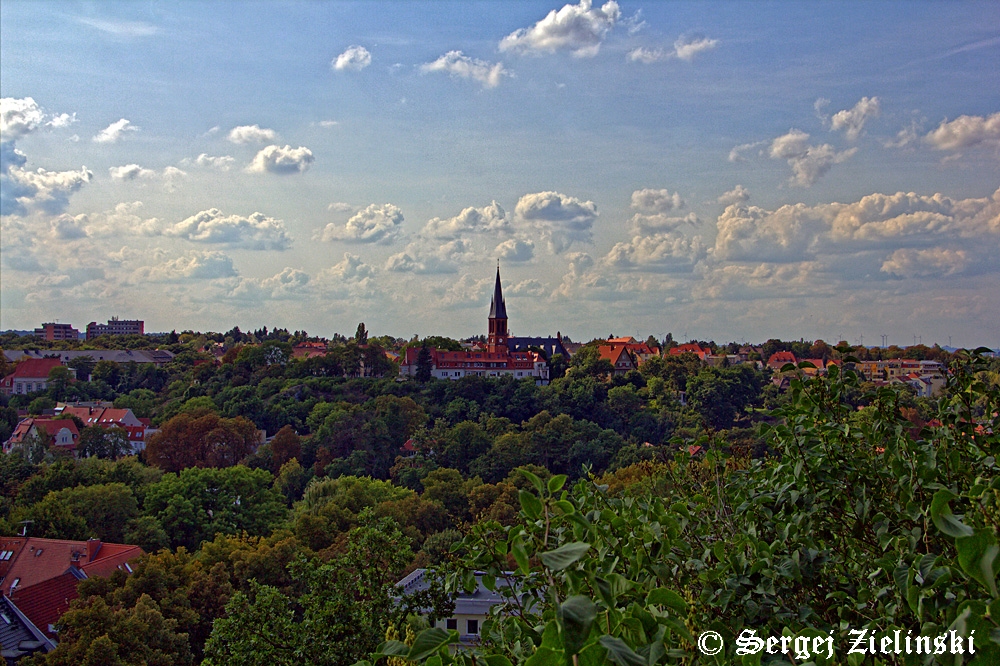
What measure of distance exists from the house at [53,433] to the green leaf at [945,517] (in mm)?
48846

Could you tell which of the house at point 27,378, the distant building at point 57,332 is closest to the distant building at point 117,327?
the distant building at point 57,332

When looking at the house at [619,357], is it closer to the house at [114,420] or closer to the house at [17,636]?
the house at [114,420]

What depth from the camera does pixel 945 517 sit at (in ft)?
4.83

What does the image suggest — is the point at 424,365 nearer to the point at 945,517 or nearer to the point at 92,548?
the point at 92,548

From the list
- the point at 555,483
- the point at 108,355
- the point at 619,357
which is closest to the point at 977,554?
the point at 555,483

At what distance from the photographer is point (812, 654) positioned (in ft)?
6.06

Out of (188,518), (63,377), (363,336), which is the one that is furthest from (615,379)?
(63,377)

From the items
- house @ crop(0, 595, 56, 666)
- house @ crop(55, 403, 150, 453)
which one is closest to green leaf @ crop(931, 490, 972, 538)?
house @ crop(0, 595, 56, 666)

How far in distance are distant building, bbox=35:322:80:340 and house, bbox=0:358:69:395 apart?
129 ft

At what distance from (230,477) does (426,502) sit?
9499mm

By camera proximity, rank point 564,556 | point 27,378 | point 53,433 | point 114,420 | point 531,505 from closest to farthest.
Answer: point 564,556, point 531,505, point 53,433, point 114,420, point 27,378

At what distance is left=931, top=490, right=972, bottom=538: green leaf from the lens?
4.66ft

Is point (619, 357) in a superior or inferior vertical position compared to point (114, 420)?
superior

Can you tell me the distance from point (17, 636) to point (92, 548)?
5435 mm
